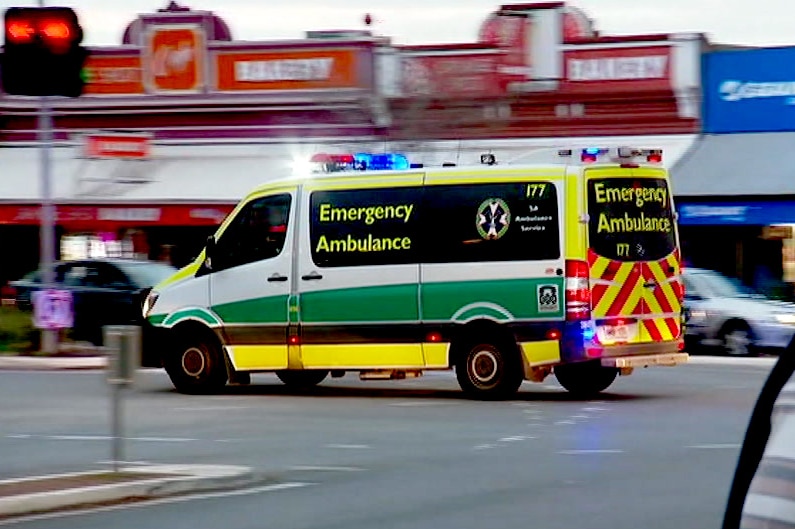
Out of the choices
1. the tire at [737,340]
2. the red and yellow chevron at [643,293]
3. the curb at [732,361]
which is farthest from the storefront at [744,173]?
the red and yellow chevron at [643,293]

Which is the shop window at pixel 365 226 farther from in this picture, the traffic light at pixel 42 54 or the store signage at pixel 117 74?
the store signage at pixel 117 74

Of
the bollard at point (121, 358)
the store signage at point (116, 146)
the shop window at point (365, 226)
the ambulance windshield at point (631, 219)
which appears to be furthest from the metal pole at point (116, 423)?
the store signage at point (116, 146)

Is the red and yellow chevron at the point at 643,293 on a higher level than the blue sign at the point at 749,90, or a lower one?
lower

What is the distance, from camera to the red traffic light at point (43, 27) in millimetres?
Result: 12062

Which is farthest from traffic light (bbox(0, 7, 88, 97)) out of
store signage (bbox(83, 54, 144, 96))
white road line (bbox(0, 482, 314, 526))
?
store signage (bbox(83, 54, 144, 96))

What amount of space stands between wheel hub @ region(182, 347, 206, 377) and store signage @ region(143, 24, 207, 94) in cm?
2093

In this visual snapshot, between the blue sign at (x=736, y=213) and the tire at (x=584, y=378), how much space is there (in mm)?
14862

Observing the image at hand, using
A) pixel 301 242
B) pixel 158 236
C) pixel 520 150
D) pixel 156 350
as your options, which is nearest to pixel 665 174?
pixel 301 242

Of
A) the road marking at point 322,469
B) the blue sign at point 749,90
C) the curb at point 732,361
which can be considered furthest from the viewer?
the blue sign at point 749,90

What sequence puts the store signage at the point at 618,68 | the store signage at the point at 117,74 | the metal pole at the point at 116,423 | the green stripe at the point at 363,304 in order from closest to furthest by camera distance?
the metal pole at the point at 116,423
the green stripe at the point at 363,304
the store signage at the point at 618,68
the store signage at the point at 117,74

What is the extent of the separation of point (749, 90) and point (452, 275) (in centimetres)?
1854

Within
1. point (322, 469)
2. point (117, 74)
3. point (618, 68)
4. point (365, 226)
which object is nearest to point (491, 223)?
point (365, 226)

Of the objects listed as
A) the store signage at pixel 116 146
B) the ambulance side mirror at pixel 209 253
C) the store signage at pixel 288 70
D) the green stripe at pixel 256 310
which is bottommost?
the green stripe at pixel 256 310

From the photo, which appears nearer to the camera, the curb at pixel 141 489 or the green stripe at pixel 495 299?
the curb at pixel 141 489
